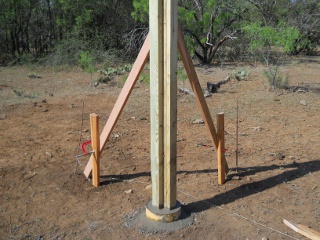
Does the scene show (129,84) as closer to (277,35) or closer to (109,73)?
(277,35)

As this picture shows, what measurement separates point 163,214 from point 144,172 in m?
1.32

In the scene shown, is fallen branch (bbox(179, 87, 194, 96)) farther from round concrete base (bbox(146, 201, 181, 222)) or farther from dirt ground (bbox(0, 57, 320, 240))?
round concrete base (bbox(146, 201, 181, 222))

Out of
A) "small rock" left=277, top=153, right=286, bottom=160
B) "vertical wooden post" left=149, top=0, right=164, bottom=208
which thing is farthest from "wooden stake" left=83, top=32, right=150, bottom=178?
"small rock" left=277, top=153, right=286, bottom=160

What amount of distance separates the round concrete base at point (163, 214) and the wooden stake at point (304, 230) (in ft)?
3.31

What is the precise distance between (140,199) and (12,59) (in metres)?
13.1

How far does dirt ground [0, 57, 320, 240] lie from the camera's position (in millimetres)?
3404

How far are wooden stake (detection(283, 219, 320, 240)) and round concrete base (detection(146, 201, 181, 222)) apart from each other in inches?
39.7

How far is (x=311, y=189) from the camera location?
13.4ft

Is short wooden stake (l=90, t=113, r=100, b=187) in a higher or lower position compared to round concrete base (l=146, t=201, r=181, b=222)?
higher

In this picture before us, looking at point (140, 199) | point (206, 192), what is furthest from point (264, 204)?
point (140, 199)

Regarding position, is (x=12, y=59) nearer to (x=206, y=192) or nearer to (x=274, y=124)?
(x=274, y=124)

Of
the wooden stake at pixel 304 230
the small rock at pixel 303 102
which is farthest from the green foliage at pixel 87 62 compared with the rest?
the wooden stake at pixel 304 230

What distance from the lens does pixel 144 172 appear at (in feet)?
15.1

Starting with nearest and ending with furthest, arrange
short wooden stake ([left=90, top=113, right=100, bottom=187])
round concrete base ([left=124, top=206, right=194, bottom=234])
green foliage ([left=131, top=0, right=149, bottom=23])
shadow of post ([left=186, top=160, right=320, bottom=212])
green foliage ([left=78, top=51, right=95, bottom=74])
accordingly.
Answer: round concrete base ([left=124, top=206, right=194, bottom=234]) → shadow of post ([left=186, top=160, right=320, bottom=212]) → short wooden stake ([left=90, top=113, right=100, bottom=187]) → green foliage ([left=78, top=51, right=95, bottom=74]) → green foliage ([left=131, top=0, right=149, bottom=23])
